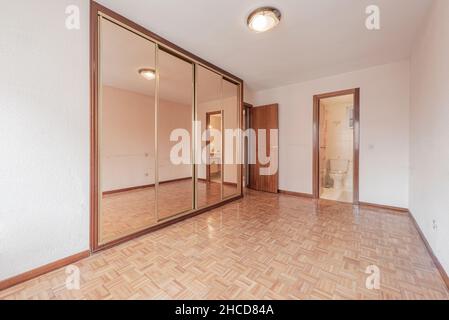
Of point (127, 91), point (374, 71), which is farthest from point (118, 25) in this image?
point (374, 71)

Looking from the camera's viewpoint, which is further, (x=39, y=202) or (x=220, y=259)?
(x=220, y=259)

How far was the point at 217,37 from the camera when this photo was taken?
264 cm

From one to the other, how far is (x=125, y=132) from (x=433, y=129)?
12.6ft

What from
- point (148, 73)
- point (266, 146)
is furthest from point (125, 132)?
point (266, 146)

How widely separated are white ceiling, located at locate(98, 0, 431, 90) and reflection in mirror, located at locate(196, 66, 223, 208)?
371 mm

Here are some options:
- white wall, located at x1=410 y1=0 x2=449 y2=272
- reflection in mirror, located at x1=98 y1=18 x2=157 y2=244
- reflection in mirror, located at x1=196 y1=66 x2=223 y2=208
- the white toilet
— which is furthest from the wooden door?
reflection in mirror, located at x1=98 y1=18 x2=157 y2=244

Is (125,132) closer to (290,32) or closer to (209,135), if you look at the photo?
(209,135)

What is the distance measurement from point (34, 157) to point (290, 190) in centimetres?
449

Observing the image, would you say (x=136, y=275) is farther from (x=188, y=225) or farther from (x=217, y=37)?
(x=217, y=37)

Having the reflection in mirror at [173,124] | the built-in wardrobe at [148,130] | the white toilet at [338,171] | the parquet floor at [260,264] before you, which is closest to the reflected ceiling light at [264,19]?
the built-in wardrobe at [148,130]

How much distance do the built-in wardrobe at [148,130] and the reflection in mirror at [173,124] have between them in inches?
0.6

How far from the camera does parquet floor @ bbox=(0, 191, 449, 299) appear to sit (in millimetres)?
1460

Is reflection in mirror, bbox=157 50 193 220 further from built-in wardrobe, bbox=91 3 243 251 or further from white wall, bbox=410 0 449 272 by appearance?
white wall, bbox=410 0 449 272

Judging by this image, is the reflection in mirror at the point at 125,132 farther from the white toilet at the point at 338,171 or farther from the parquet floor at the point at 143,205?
the white toilet at the point at 338,171
